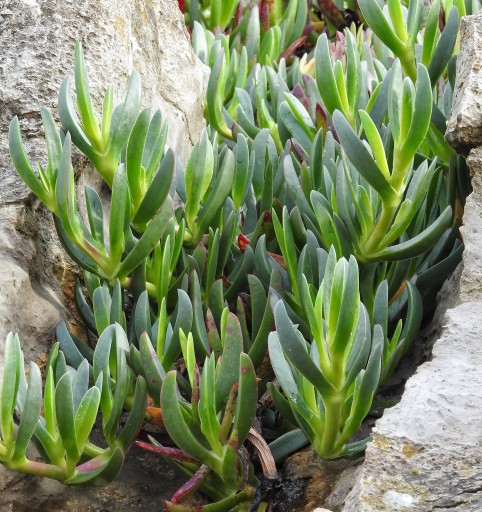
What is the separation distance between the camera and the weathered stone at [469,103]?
178 cm

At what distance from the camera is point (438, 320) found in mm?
1767

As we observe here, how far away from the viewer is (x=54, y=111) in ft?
6.73

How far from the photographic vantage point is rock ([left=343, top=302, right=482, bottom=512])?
45.8 inches

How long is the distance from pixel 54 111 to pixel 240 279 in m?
0.62

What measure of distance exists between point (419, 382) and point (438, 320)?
42cm

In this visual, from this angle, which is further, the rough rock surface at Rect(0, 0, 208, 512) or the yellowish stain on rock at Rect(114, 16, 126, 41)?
the yellowish stain on rock at Rect(114, 16, 126, 41)

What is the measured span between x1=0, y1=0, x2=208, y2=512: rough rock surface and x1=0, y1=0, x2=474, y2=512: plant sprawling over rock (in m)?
0.08

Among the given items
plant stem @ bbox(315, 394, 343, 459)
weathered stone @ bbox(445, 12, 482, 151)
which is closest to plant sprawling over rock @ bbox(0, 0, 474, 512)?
plant stem @ bbox(315, 394, 343, 459)

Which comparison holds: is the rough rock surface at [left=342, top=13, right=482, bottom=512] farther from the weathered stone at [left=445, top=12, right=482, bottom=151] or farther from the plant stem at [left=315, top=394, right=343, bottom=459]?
the weathered stone at [left=445, top=12, right=482, bottom=151]

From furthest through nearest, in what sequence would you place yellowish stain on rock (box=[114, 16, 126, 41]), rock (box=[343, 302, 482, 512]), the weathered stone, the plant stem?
yellowish stain on rock (box=[114, 16, 126, 41])
the weathered stone
the plant stem
rock (box=[343, 302, 482, 512])

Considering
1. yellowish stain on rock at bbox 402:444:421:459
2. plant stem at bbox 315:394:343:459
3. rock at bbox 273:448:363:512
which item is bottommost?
rock at bbox 273:448:363:512

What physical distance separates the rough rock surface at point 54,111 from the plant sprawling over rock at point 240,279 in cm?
8

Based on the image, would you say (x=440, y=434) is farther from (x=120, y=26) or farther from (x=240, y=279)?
(x=120, y=26)

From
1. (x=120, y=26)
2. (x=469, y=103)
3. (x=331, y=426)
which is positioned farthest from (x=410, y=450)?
(x=120, y=26)
